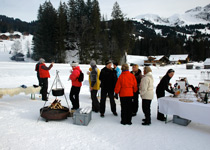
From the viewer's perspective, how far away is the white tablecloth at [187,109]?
3.70m

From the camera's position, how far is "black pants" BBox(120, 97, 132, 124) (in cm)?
A: 425

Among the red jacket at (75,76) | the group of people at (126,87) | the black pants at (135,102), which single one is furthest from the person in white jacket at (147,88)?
the red jacket at (75,76)

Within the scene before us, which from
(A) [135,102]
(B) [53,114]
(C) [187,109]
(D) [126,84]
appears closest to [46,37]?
(B) [53,114]

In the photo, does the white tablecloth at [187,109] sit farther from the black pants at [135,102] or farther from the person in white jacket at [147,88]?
the black pants at [135,102]

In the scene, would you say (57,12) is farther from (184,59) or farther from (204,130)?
(184,59)

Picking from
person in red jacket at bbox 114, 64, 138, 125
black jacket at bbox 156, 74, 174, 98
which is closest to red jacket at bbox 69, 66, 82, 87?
person in red jacket at bbox 114, 64, 138, 125

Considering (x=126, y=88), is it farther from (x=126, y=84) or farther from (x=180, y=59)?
(x=180, y=59)

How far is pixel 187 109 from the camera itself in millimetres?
3992

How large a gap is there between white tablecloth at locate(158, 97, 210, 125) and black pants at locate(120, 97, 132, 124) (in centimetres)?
98

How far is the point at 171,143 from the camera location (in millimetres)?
3447

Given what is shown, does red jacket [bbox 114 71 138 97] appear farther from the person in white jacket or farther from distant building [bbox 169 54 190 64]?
distant building [bbox 169 54 190 64]

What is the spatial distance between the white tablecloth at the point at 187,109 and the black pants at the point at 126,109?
0.98 metres

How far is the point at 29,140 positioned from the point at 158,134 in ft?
10.4

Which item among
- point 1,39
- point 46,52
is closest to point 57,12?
point 46,52
